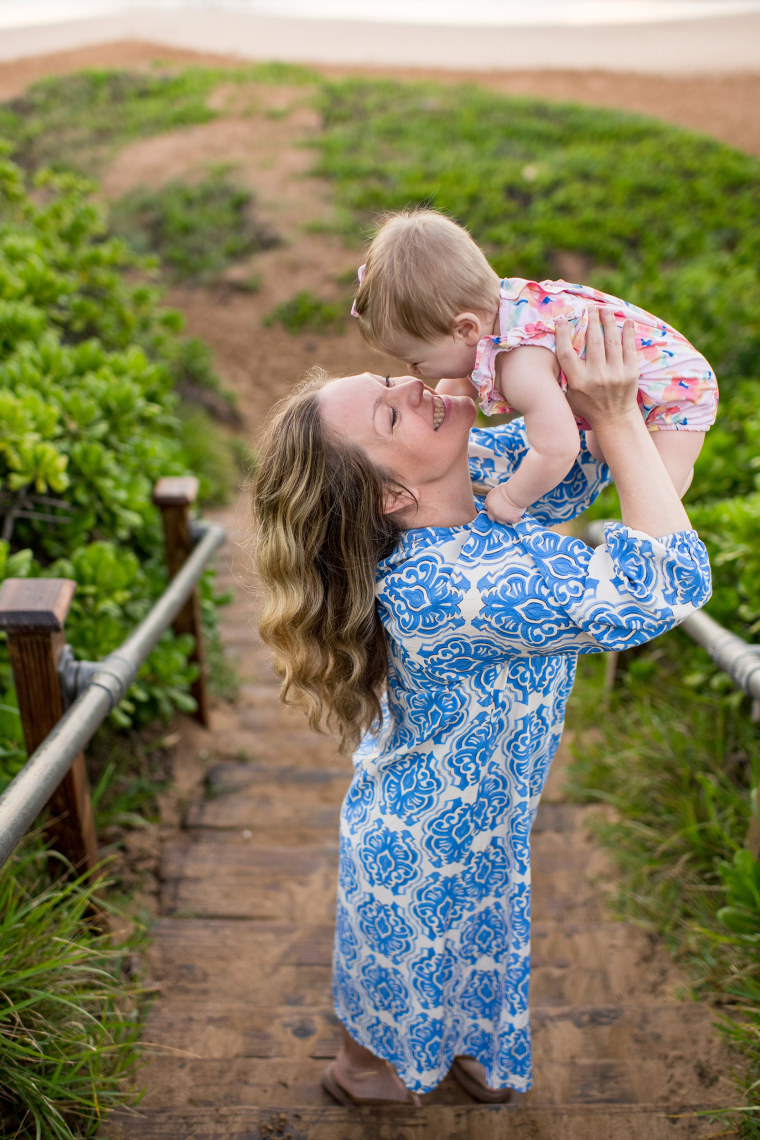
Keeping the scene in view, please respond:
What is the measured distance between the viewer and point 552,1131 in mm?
1778

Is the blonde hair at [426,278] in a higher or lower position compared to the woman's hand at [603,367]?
higher

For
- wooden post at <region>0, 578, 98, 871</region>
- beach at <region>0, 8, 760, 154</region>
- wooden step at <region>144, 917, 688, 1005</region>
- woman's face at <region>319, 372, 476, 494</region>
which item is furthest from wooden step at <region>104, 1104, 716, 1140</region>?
beach at <region>0, 8, 760, 154</region>

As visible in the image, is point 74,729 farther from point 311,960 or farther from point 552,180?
point 552,180

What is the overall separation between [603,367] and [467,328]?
237mm

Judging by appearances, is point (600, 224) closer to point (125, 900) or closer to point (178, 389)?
point (178, 389)

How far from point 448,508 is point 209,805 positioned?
79.3 inches

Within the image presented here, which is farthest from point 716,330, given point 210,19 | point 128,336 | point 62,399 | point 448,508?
point 210,19

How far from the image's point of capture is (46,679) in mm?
1922

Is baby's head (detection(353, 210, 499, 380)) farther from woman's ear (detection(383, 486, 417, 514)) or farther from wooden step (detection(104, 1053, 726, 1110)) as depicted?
wooden step (detection(104, 1053, 726, 1110))

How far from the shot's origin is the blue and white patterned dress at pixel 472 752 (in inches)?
50.0

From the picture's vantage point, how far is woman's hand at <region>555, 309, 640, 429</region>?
1263mm

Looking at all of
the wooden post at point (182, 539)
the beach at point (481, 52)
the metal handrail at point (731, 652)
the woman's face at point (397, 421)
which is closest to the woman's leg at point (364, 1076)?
the metal handrail at point (731, 652)

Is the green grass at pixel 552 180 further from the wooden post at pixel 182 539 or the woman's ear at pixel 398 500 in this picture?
the woman's ear at pixel 398 500

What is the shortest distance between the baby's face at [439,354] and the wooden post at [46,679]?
3.26 ft
